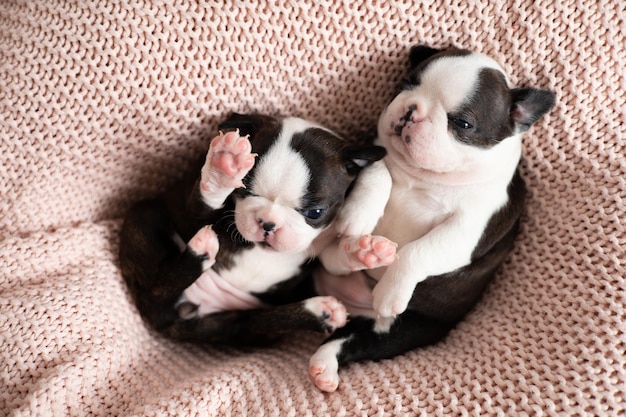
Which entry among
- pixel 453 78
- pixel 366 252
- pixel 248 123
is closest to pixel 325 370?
pixel 366 252

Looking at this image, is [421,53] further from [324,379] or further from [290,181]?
[324,379]

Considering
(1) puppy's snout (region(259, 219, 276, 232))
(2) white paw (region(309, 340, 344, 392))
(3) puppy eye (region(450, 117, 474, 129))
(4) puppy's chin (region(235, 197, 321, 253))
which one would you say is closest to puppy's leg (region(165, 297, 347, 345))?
(2) white paw (region(309, 340, 344, 392))

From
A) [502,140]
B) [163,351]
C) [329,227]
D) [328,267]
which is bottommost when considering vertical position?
[163,351]

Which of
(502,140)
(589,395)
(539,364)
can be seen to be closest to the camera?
(589,395)

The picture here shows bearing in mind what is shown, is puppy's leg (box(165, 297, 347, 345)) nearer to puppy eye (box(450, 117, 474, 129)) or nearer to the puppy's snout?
the puppy's snout

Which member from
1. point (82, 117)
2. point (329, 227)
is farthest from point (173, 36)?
point (329, 227)

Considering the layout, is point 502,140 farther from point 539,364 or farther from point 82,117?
point 82,117
